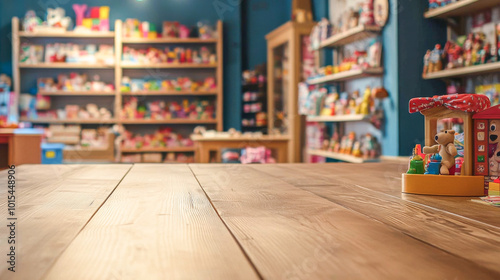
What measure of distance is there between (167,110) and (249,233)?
6190mm

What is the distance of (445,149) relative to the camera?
1063 mm

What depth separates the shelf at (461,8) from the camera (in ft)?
10.8

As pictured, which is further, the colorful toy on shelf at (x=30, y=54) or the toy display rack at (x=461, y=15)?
the colorful toy on shelf at (x=30, y=54)

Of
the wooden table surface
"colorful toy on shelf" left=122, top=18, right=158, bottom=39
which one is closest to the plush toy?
"colorful toy on shelf" left=122, top=18, right=158, bottom=39

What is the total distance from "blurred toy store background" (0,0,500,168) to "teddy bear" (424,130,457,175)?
3.68 m

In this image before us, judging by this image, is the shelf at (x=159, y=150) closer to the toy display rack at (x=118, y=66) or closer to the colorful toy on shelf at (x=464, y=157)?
the toy display rack at (x=118, y=66)

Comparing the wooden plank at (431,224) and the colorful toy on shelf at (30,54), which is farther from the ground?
the colorful toy on shelf at (30,54)

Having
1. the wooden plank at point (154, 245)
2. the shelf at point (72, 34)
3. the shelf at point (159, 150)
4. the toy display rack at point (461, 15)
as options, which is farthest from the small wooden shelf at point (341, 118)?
the wooden plank at point (154, 245)

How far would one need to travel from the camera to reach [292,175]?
1518 mm

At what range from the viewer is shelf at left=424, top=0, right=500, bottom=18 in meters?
3.29

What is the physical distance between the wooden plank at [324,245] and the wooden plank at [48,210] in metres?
0.22

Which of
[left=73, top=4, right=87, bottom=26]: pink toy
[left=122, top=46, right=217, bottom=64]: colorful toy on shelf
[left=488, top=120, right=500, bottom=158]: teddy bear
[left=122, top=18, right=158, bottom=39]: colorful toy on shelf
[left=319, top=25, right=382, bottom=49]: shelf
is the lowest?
[left=488, top=120, right=500, bottom=158]: teddy bear

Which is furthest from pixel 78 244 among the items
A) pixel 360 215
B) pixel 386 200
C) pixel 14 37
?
pixel 14 37

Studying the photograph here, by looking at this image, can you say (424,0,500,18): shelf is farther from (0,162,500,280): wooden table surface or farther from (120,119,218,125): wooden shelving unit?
(120,119,218,125): wooden shelving unit
